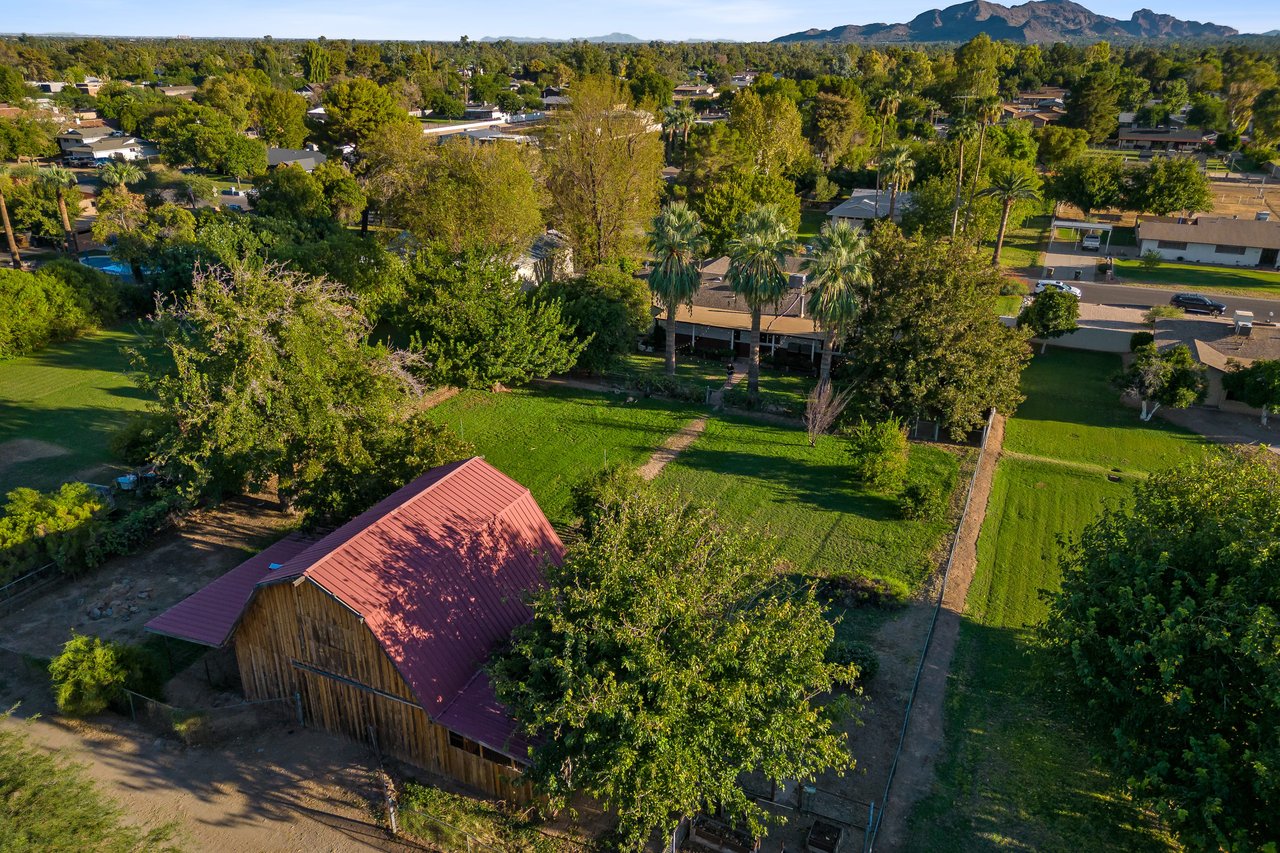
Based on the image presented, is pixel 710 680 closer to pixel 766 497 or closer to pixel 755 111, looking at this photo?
pixel 766 497

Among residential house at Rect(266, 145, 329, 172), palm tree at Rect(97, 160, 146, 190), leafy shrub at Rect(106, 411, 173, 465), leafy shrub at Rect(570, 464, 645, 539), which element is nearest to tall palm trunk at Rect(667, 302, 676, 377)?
leafy shrub at Rect(570, 464, 645, 539)

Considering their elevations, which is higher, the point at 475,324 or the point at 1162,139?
the point at 1162,139

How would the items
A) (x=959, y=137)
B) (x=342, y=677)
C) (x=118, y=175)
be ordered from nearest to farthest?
(x=342, y=677) < (x=959, y=137) < (x=118, y=175)

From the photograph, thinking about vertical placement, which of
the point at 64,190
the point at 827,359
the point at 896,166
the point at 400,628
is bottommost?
the point at 400,628

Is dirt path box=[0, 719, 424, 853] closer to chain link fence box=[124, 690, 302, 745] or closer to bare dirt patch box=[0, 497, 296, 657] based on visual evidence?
chain link fence box=[124, 690, 302, 745]

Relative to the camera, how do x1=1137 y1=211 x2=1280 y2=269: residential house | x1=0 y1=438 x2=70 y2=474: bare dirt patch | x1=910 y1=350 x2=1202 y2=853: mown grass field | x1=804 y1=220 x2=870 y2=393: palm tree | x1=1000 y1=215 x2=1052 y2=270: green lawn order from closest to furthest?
x1=910 y1=350 x2=1202 y2=853: mown grass field < x1=0 y1=438 x2=70 y2=474: bare dirt patch < x1=804 y1=220 x2=870 y2=393: palm tree < x1=1137 y1=211 x2=1280 y2=269: residential house < x1=1000 y1=215 x2=1052 y2=270: green lawn

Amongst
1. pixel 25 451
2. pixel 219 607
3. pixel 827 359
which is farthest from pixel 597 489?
pixel 25 451

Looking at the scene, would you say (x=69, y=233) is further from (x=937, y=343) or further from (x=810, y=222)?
(x=937, y=343)

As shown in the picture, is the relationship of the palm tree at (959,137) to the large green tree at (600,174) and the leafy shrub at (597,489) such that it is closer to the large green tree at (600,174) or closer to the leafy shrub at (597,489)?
the large green tree at (600,174)
